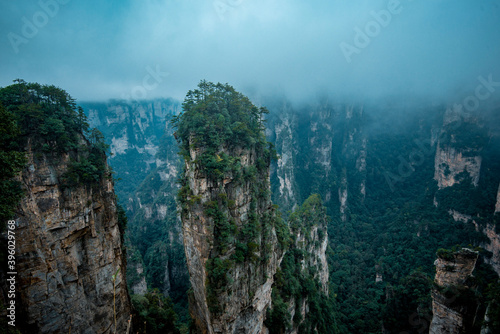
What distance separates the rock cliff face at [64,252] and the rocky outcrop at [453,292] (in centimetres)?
2289

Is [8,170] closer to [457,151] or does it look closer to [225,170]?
[225,170]

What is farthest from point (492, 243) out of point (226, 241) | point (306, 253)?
point (226, 241)

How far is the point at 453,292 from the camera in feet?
52.1

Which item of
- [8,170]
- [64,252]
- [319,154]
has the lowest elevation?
[64,252]

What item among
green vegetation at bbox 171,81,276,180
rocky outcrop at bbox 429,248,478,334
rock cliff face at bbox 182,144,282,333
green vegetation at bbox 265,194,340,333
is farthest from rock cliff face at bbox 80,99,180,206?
rocky outcrop at bbox 429,248,478,334

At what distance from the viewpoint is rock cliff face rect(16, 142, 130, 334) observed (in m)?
9.79

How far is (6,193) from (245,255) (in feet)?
45.0

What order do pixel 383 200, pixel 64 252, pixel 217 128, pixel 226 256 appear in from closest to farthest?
pixel 64 252, pixel 226 256, pixel 217 128, pixel 383 200

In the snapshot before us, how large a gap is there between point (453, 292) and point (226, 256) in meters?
16.8

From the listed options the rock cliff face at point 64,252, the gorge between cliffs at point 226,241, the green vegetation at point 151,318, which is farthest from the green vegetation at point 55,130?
the green vegetation at point 151,318

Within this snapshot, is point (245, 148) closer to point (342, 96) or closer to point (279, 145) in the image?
point (279, 145)

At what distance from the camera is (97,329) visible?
12281 mm

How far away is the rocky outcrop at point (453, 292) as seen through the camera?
1551 centimetres
